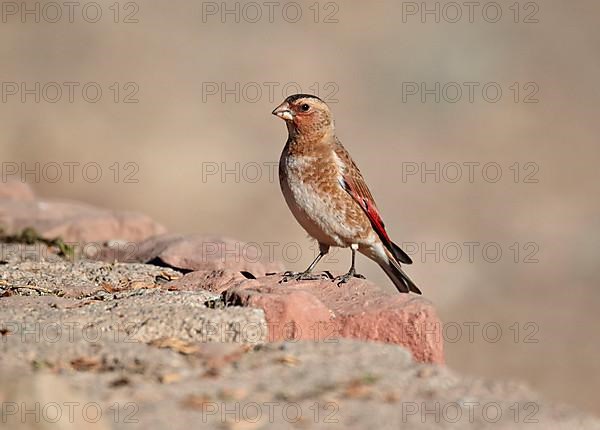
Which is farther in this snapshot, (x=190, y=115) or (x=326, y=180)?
(x=190, y=115)

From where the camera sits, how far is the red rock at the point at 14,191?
35.6 feet

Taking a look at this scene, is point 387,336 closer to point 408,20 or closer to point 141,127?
point 141,127

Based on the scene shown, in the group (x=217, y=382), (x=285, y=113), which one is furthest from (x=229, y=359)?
(x=285, y=113)

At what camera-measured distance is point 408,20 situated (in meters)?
24.3

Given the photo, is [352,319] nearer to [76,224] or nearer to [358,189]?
[358,189]

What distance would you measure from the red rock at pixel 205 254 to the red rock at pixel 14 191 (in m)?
2.63

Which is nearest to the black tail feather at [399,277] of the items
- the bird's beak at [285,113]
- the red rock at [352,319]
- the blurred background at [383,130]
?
the bird's beak at [285,113]

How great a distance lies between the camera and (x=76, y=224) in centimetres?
957

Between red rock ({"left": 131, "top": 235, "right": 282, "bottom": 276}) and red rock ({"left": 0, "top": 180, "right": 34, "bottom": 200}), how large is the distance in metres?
2.63

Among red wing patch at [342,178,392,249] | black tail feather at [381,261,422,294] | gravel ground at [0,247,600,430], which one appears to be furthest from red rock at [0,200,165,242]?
gravel ground at [0,247,600,430]

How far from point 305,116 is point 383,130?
1241cm

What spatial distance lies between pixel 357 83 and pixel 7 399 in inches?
724

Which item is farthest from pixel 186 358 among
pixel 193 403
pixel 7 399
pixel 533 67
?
pixel 533 67

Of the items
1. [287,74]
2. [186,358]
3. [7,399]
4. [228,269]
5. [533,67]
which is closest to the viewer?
[7,399]
